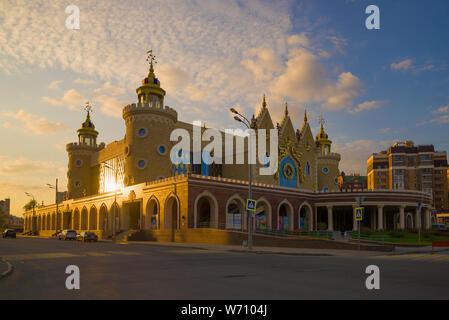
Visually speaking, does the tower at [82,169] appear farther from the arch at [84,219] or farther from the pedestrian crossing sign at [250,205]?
the pedestrian crossing sign at [250,205]

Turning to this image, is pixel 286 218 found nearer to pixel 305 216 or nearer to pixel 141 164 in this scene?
pixel 305 216

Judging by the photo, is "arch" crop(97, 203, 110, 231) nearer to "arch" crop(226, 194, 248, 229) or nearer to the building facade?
"arch" crop(226, 194, 248, 229)

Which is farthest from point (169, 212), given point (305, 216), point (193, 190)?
point (305, 216)

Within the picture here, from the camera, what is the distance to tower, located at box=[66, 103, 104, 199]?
82688 millimetres

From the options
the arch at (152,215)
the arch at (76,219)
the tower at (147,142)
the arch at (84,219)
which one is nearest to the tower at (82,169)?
the arch at (76,219)

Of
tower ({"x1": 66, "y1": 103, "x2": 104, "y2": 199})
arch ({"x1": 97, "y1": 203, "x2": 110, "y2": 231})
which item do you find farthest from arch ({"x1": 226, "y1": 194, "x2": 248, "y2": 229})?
tower ({"x1": 66, "y1": 103, "x2": 104, "y2": 199})

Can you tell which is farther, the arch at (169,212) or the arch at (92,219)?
the arch at (92,219)

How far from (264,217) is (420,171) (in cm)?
11319

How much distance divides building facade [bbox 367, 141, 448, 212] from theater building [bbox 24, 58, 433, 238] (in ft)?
243

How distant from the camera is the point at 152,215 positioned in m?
51.0

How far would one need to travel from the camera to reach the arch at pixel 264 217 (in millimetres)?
52559

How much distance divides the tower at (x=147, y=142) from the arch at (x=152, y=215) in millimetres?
7001

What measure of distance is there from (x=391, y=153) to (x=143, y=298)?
15624cm
